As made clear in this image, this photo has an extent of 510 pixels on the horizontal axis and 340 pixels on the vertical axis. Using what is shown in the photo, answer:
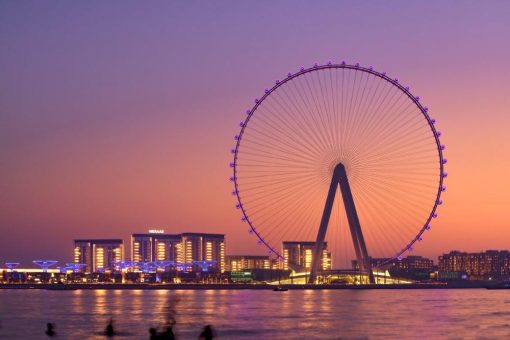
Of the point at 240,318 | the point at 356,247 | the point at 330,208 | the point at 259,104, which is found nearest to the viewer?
the point at 240,318

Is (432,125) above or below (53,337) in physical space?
above

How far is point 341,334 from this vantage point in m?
67.1

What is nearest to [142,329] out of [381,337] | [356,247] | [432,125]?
[381,337]

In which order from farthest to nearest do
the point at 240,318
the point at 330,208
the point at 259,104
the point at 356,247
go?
the point at 356,247 → the point at 330,208 → the point at 259,104 → the point at 240,318

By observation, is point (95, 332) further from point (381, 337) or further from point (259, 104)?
point (259, 104)

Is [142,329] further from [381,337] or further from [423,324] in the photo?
[423,324]

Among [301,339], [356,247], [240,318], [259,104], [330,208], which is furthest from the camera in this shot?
[356,247]

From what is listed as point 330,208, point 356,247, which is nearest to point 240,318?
point 330,208

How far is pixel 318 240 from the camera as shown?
133 m

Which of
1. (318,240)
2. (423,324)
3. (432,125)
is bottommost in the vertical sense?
(423,324)

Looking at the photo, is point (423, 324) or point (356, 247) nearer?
point (423, 324)

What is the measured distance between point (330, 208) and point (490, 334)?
6101 cm

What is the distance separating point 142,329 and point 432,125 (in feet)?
183

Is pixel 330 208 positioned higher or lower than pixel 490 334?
higher
